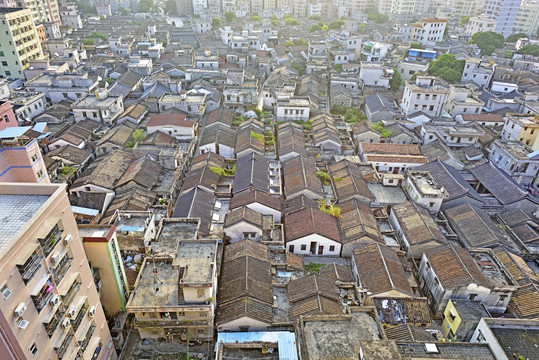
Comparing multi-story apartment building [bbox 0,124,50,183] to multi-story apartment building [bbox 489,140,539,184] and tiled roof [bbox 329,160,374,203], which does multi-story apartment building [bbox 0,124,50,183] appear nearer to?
tiled roof [bbox 329,160,374,203]

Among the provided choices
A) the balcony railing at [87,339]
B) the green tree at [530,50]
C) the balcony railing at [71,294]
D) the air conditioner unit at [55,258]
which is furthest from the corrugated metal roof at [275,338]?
the green tree at [530,50]

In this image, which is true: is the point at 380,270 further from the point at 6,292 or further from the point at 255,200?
the point at 6,292

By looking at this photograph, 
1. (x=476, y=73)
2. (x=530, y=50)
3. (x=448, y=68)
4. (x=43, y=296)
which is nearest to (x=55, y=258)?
(x=43, y=296)

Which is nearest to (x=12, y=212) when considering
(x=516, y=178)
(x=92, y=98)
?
(x=92, y=98)

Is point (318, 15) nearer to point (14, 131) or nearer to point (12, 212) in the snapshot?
point (14, 131)

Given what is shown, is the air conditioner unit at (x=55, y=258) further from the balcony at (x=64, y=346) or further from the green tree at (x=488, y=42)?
the green tree at (x=488, y=42)
